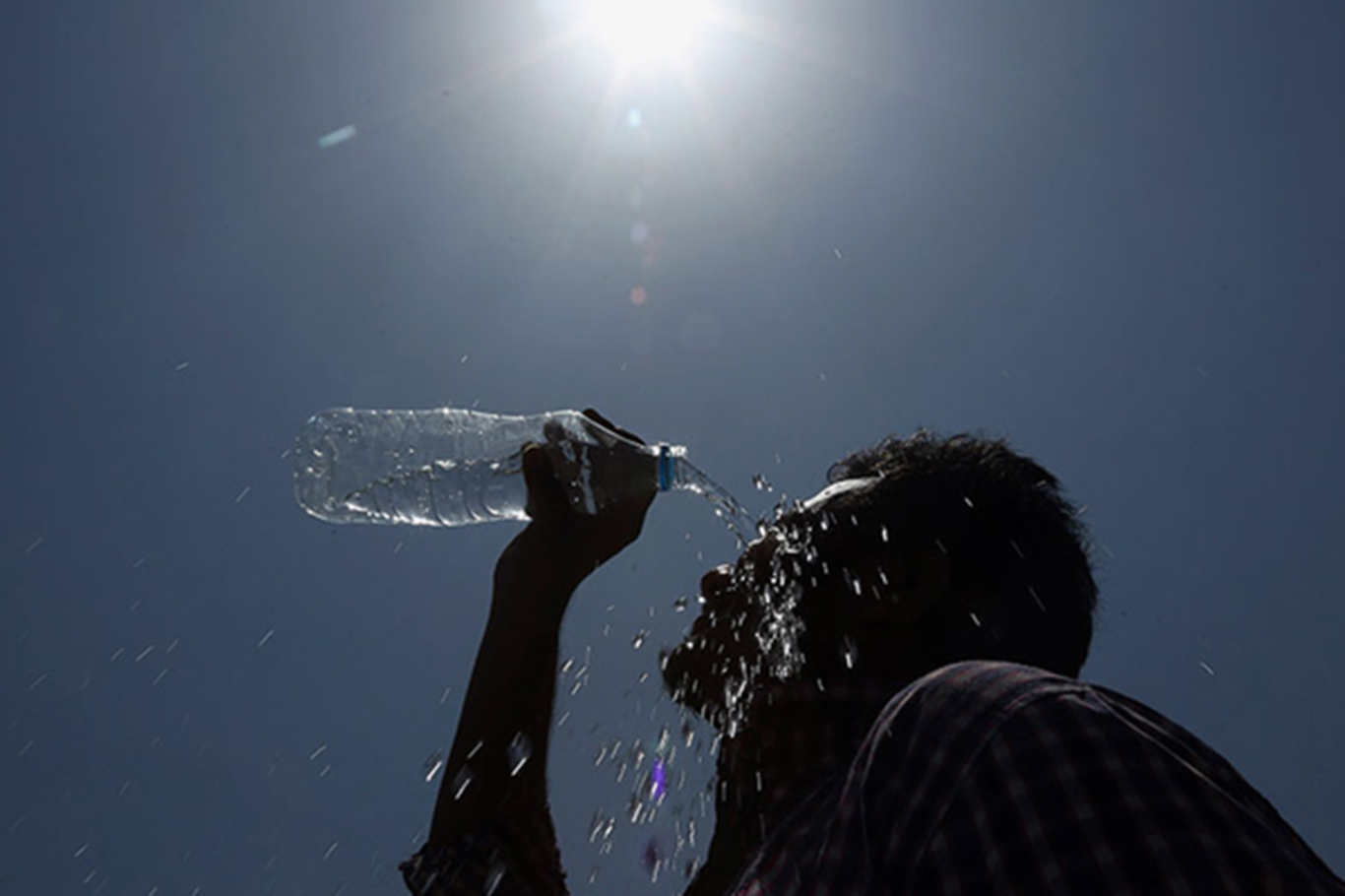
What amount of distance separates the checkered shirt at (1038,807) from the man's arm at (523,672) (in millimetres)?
1816

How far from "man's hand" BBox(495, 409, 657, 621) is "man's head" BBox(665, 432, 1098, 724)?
0.72 m

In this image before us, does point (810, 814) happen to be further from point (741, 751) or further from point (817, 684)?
point (741, 751)

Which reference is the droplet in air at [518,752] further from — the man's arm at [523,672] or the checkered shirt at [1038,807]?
the checkered shirt at [1038,807]

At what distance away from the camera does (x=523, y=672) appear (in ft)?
9.98

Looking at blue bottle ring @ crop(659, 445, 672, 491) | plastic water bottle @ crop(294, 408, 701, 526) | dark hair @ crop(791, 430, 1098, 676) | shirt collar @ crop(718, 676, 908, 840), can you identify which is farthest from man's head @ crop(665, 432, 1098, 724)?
plastic water bottle @ crop(294, 408, 701, 526)

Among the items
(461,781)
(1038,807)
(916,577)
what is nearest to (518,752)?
(461,781)

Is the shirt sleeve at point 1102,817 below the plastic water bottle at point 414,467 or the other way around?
the other way around

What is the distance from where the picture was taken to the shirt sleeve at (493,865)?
264 cm

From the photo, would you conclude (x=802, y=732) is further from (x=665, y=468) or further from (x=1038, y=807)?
(x=665, y=468)

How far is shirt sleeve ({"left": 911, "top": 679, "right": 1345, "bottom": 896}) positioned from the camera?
831mm

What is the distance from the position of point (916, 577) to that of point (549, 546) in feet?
5.14

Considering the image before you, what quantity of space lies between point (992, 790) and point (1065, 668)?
50.9 inches

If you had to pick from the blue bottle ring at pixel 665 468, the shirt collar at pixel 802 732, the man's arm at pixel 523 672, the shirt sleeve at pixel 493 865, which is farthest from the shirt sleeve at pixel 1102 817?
the blue bottle ring at pixel 665 468

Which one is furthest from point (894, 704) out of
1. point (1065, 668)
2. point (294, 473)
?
point (294, 473)
